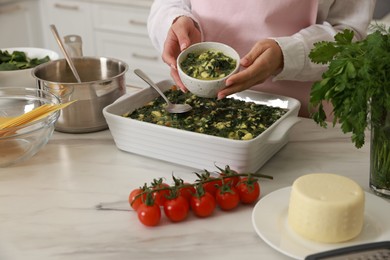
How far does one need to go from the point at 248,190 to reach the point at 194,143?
0.55 ft

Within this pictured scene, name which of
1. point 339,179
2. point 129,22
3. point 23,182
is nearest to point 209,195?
point 339,179

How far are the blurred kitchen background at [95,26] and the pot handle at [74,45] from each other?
1.51 meters

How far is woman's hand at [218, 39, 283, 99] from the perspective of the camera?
1.24 metres

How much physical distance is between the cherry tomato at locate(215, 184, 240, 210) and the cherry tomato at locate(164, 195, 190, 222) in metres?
0.07

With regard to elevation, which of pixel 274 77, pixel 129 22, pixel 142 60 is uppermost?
pixel 274 77

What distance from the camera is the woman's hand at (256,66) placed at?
4.08 ft

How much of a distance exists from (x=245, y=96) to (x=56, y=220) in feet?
1.94

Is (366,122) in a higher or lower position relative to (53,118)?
higher

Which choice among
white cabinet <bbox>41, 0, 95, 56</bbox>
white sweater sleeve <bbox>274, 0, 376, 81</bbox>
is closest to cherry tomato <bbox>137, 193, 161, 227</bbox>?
white sweater sleeve <bbox>274, 0, 376, 81</bbox>

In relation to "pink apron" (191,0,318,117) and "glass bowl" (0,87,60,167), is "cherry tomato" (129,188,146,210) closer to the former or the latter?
"glass bowl" (0,87,60,167)

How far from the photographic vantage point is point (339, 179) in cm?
98

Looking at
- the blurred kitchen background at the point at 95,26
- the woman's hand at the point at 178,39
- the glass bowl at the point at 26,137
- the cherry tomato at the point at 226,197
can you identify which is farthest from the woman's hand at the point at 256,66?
the blurred kitchen background at the point at 95,26

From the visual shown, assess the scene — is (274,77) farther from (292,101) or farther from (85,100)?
(85,100)

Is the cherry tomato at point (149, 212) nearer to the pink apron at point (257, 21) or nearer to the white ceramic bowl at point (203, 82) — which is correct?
the white ceramic bowl at point (203, 82)
